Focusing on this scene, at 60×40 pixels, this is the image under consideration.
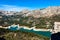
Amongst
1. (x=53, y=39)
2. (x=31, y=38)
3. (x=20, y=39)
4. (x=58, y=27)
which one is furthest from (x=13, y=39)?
(x=53, y=39)

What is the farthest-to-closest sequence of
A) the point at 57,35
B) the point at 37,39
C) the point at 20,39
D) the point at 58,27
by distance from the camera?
the point at 37,39 → the point at 20,39 → the point at 58,27 → the point at 57,35

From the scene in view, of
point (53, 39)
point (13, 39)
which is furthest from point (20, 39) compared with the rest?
point (53, 39)

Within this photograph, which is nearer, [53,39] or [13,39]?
[53,39]

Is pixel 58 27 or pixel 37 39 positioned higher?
pixel 58 27

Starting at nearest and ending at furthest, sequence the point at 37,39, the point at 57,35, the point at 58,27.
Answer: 1. the point at 57,35
2. the point at 58,27
3. the point at 37,39

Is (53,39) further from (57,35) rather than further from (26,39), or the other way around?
(26,39)

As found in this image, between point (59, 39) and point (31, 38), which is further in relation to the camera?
point (31, 38)

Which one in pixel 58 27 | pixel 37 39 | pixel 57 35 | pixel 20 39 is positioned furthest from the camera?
pixel 37 39

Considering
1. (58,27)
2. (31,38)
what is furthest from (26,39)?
(58,27)

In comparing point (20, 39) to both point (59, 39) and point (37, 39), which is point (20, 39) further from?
point (59, 39)
